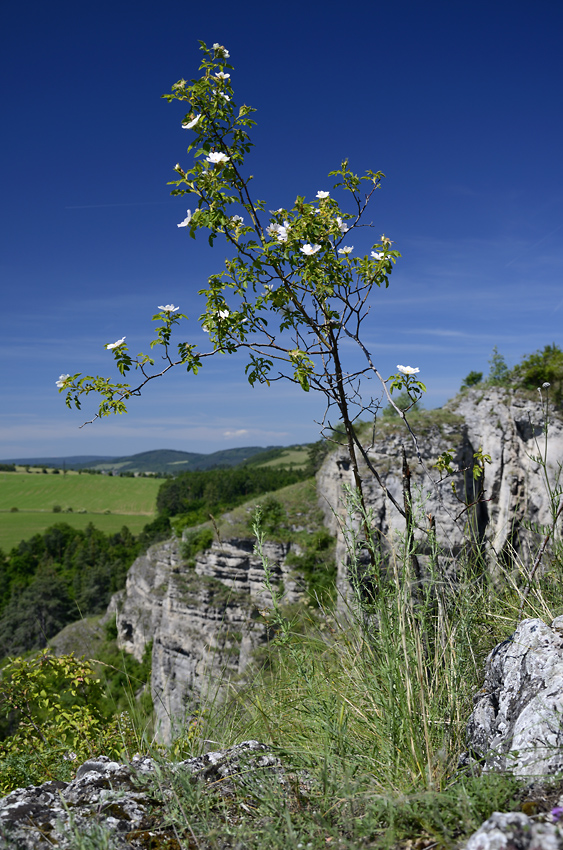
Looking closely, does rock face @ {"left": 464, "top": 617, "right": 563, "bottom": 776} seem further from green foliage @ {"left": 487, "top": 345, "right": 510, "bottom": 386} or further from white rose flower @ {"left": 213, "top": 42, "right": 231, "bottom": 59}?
green foliage @ {"left": 487, "top": 345, "right": 510, "bottom": 386}

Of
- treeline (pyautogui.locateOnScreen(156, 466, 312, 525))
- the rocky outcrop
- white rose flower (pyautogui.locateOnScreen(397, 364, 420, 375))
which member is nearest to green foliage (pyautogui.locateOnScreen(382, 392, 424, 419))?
white rose flower (pyautogui.locateOnScreen(397, 364, 420, 375))

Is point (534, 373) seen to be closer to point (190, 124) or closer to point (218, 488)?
point (190, 124)

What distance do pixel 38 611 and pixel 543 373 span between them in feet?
223

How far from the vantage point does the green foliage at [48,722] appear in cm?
320

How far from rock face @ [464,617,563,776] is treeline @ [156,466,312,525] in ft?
205

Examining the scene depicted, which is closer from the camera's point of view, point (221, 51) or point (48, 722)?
point (221, 51)

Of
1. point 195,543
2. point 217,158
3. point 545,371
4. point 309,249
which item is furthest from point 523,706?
point 195,543

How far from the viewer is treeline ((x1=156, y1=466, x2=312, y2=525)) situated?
74.0 meters

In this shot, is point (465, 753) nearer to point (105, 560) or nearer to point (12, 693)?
point (12, 693)

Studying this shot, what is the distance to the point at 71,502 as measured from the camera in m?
137

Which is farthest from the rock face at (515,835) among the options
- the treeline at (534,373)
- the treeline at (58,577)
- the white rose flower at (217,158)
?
the treeline at (58,577)

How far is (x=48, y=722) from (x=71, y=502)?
148 metres

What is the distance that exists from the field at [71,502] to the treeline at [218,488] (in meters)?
16.6

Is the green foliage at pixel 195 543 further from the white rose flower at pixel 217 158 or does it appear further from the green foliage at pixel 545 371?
the white rose flower at pixel 217 158
